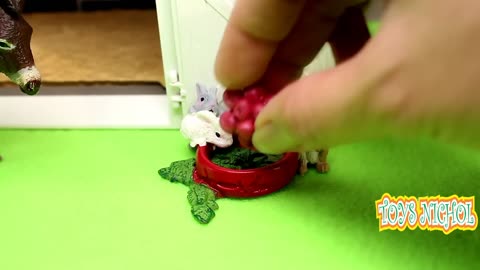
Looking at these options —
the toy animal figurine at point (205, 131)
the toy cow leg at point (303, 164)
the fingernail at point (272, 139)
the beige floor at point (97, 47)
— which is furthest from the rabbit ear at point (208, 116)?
the fingernail at point (272, 139)

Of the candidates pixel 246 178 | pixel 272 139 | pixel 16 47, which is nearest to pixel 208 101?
pixel 246 178

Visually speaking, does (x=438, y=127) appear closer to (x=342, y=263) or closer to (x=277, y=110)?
(x=277, y=110)

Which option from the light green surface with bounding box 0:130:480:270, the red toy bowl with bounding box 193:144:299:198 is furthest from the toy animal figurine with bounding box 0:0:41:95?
the red toy bowl with bounding box 193:144:299:198

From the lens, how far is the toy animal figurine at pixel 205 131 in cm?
80

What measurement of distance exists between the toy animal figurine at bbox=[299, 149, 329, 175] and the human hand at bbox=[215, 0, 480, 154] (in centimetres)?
36

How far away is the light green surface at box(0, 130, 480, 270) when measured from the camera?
0.63m

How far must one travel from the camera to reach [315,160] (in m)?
0.79

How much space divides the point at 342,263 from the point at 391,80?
366 millimetres

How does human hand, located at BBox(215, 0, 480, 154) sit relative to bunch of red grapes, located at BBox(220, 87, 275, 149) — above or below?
above

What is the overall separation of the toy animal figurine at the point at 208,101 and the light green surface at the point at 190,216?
0.08 m

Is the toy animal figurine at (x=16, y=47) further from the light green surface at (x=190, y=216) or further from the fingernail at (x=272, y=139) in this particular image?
the fingernail at (x=272, y=139)

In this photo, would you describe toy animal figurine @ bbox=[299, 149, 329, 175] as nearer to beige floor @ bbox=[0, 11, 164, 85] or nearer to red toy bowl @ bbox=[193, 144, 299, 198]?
red toy bowl @ bbox=[193, 144, 299, 198]

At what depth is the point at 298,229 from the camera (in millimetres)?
680

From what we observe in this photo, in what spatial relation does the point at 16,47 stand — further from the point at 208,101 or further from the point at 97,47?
the point at 97,47
